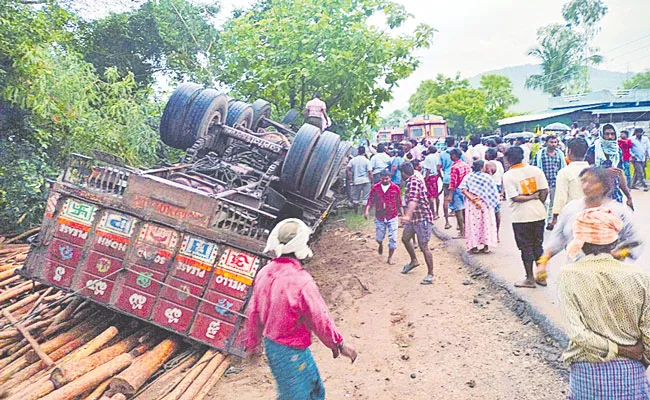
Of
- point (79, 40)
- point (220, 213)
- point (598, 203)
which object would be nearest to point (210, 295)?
point (220, 213)

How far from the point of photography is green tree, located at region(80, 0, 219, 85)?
1471 cm

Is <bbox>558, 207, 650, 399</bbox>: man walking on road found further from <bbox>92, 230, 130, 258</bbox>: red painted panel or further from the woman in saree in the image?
the woman in saree

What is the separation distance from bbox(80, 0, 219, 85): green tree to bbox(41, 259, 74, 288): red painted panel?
10.5 meters

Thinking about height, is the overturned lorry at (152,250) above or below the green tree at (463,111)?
below

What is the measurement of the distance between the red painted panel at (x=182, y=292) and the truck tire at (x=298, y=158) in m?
2.76

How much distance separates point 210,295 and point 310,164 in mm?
2914

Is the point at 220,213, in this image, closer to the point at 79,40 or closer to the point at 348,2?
the point at 348,2

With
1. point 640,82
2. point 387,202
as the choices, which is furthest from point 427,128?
point 640,82

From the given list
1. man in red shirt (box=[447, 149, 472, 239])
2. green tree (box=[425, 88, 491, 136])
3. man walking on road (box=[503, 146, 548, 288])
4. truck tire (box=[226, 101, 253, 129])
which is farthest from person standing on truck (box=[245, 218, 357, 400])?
green tree (box=[425, 88, 491, 136])

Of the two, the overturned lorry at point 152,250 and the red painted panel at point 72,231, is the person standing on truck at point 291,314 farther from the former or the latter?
the red painted panel at point 72,231

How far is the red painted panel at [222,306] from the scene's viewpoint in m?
4.37

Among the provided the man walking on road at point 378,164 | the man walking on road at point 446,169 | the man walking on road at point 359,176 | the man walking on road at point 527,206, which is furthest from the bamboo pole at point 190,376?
the man walking on road at point 359,176

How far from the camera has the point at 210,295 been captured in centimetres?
441

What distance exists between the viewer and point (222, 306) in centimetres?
438
